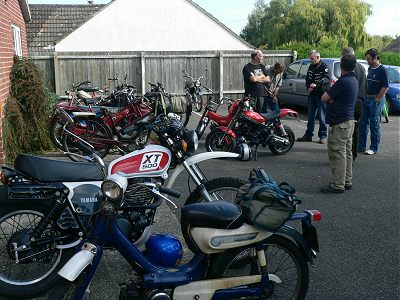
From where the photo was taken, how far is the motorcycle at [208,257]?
273 cm

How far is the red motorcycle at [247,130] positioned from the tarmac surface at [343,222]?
294 millimetres

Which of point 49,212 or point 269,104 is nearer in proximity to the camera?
point 49,212

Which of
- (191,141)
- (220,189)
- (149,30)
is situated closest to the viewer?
(191,141)

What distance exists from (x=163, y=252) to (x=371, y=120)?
6332mm

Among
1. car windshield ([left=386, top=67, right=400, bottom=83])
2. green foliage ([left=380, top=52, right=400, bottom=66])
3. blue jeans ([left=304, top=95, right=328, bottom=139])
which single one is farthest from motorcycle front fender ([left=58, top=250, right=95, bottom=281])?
green foliage ([left=380, top=52, right=400, bottom=66])

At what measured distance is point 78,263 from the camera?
2.57 m

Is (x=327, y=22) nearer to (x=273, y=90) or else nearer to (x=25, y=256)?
(x=273, y=90)

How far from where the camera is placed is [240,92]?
17562 millimetres

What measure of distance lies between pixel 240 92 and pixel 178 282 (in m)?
15.1

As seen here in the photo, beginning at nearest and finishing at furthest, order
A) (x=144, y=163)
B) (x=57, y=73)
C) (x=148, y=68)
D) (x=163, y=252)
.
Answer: (x=163, y=252)
(x=144, y=163)
(x=57, y=73)
(x=148, y=68)

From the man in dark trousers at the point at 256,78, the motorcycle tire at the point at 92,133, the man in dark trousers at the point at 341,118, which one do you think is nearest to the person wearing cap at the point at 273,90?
the man in dark trousers at the point at 256,78

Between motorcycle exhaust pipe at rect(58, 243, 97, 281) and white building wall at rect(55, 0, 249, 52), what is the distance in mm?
20902

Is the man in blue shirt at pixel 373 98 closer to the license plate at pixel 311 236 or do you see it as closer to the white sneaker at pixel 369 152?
the white sneaker at pixel 369 152

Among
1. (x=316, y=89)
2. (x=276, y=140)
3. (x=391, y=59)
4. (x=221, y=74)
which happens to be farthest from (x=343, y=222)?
(x=391, y=59)
